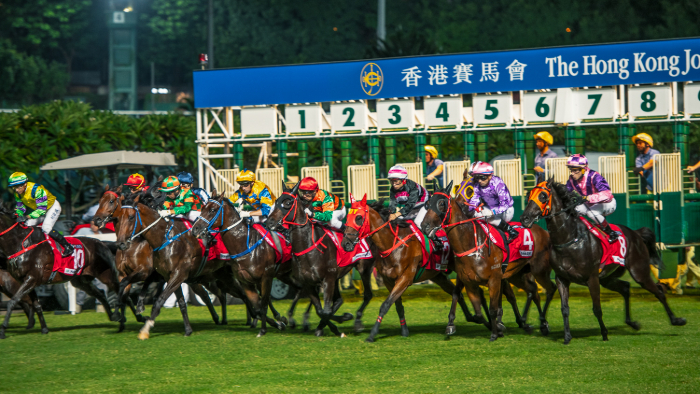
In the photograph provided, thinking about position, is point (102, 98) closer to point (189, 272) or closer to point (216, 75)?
point (216, 75)

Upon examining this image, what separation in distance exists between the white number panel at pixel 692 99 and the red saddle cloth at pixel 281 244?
7.52m

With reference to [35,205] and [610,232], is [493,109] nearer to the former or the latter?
[610,232]

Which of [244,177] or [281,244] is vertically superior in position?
[244,177]

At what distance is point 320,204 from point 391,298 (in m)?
2.03

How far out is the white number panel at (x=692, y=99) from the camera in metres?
13.6

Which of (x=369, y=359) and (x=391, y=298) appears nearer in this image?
(x=369, y=359)

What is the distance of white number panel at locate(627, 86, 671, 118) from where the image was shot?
13.8m

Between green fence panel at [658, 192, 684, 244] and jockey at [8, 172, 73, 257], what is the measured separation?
9.25m

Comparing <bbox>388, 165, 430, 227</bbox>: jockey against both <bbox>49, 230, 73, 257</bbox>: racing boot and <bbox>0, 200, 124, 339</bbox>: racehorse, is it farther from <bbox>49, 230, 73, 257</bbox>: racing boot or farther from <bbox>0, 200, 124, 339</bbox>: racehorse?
<bbox>49, 230, 73, 257</bbox>: racing boot

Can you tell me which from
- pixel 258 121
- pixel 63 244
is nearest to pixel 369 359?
pixel 63 244

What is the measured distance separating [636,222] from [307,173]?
5920mm

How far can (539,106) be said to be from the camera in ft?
47.3

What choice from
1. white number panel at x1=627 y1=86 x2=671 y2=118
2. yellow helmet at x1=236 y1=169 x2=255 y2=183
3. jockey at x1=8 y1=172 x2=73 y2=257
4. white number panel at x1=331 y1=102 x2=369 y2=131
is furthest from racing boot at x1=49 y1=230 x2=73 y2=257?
white number panel at x1=627 y1=86 x2=671 y2=118

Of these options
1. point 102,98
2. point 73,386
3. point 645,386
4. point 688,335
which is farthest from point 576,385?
point 102,98
